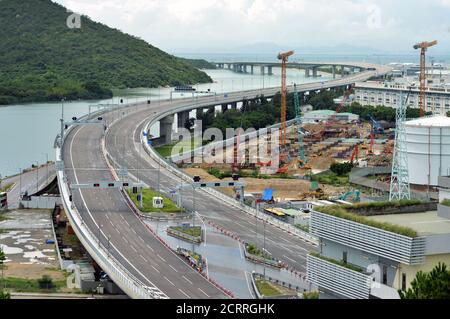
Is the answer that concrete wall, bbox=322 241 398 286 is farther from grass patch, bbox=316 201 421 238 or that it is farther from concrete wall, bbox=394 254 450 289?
grass patch, bbox=316 201 421 238

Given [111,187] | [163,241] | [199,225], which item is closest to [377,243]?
[163,241]

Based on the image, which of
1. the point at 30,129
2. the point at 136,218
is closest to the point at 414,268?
the point at 136,218

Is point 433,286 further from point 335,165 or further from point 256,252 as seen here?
point 335,165

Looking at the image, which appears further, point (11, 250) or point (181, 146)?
point (181, 146)

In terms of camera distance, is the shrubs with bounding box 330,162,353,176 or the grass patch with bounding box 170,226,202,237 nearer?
the grass patch with bounding box 170,226,202,237

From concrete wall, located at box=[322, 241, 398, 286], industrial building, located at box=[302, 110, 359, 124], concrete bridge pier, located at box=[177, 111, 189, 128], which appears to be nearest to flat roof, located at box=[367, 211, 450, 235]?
concrete wall, located at box=[322, 241, 398, 286]

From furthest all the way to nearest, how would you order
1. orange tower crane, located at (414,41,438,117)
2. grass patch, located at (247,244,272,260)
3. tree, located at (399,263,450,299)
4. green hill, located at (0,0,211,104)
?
green hill, located at (0,0,211,104)
orange tower crane, located at (414,41,438,117)
grass patch, located at (247,244,272,260)
tree, located at (399,263,450,299)
